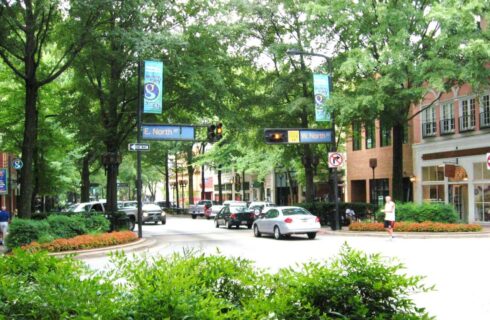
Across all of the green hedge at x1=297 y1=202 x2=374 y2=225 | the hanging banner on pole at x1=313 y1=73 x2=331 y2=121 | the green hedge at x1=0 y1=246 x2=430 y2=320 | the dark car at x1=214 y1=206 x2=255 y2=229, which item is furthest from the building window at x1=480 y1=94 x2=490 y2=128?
the green hedge at x1=0 y1=246 x2=430 y2=320

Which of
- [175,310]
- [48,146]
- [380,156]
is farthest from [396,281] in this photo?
[380,156]

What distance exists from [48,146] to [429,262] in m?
25.4

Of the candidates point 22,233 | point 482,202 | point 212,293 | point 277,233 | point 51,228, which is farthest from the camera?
point 482,202

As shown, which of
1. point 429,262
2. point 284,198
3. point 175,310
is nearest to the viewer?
point 175,310

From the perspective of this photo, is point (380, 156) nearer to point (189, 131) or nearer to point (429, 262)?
point (189, 131)

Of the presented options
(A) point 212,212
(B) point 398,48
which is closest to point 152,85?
(B) point 398,48

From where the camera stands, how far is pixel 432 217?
83.7 ft

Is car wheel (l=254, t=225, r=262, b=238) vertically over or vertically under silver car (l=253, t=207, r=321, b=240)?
under

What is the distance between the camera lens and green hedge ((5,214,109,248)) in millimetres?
18688

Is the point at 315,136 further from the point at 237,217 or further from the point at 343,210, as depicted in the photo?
Answer: the point at 237,217

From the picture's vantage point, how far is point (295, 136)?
2811 cm

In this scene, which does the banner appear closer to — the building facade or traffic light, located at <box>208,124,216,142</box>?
traffic light, located at <box>208,124,216,142</box>

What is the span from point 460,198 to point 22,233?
997 inches

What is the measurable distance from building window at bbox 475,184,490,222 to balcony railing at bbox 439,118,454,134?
3886mm
